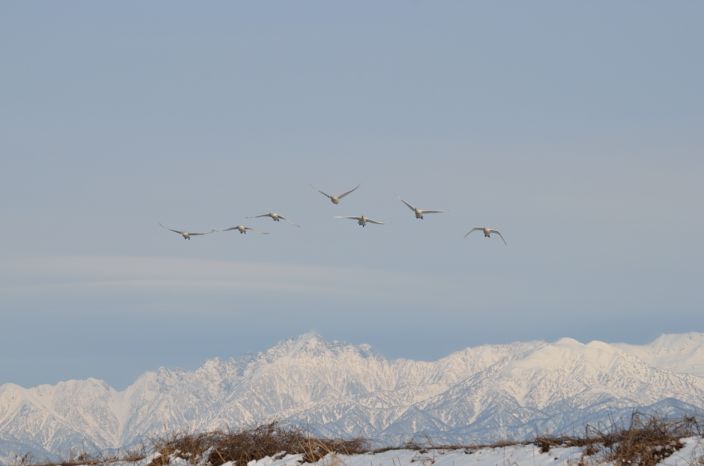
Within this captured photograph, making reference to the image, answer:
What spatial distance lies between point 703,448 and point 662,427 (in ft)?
4.35

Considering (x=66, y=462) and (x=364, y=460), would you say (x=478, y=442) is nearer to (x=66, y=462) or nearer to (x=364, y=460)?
(x=364, y=460)

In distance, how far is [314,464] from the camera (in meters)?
32.4

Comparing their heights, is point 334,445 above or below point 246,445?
above

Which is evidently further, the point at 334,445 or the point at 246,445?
the point at 246,445

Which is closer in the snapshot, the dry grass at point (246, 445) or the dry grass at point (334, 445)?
the dry grass at point (334, 445)

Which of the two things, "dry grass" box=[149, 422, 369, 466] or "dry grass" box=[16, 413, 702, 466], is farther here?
"dry grass" box=[149, 422, 369, 466]

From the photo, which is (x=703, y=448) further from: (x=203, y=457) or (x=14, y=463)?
(x=14, y=463)

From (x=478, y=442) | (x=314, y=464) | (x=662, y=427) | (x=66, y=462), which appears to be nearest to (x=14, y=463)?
(x=66, y=462)

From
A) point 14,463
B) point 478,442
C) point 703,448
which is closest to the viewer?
point 703,448

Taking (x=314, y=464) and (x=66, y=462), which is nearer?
(x=314, y=464)

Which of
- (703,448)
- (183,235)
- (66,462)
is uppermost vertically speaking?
(183,235)

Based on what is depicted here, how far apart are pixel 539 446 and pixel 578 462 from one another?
2.31 m

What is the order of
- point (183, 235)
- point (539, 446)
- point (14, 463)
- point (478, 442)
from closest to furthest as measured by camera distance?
point (539, 446)
point (478, 442)
point (14, 463)
point (183, 235)

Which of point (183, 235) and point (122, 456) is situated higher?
point (183, 235)
